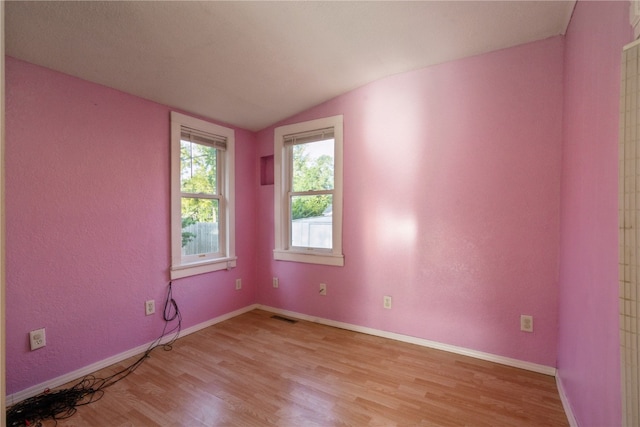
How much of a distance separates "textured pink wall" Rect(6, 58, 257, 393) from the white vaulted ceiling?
25 cm

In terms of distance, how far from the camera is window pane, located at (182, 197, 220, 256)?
9.50ft

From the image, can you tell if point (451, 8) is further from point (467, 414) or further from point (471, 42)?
point (467, 414)

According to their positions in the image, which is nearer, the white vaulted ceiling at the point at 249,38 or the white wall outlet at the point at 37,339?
the white vaulted ceiling at the point at 249,38

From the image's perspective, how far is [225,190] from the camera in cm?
324

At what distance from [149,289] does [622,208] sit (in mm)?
3044

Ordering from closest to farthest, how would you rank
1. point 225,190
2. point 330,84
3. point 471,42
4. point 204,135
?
point 471,42
point 330,84
point 204,135
point 225,190

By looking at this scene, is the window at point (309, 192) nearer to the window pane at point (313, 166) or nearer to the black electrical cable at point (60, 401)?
the window pane at point (313, 166)

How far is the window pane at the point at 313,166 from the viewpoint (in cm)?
310

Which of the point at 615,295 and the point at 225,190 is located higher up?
the point at 225,190

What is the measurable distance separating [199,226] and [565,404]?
3.21 m

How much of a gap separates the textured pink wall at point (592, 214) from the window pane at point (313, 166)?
1952mm

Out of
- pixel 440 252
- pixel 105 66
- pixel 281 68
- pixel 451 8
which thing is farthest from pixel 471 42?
pixel 105 66

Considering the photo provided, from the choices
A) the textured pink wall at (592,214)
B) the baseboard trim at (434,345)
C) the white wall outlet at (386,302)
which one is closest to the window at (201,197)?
the baseboard trim at (434,345)

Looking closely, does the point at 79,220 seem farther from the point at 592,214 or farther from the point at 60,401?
the point at 592,214
